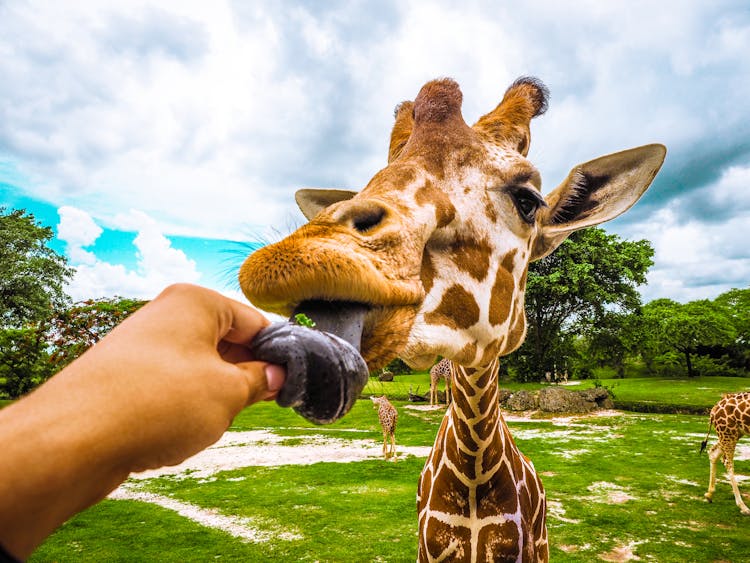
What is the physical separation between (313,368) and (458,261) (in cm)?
119

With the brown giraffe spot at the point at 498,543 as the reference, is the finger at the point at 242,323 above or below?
above

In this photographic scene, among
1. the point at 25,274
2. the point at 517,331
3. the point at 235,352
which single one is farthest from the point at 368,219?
the point at 25,274

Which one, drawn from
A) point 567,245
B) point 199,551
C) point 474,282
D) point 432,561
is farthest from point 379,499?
point 567,245

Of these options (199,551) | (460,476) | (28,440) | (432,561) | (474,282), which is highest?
(474,282)

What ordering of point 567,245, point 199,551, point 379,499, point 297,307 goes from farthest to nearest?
point 567,245 < point 379,499 < point 199,551 < point 297,307

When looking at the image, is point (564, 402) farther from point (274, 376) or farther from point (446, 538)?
point (274, 376)

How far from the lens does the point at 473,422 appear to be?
3.02 metres

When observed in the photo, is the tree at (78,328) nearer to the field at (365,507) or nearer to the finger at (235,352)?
the field at (365,507)

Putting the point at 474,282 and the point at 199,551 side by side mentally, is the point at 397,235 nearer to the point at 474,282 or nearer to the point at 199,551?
the point at 474,282

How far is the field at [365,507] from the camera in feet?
22.1

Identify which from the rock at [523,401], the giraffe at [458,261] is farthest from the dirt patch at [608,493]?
the rock at [523,401]

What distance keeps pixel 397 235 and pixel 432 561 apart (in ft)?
8.30

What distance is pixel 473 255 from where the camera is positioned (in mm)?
2180

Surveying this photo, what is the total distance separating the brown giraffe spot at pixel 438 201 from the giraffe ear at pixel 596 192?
88 centimetres
